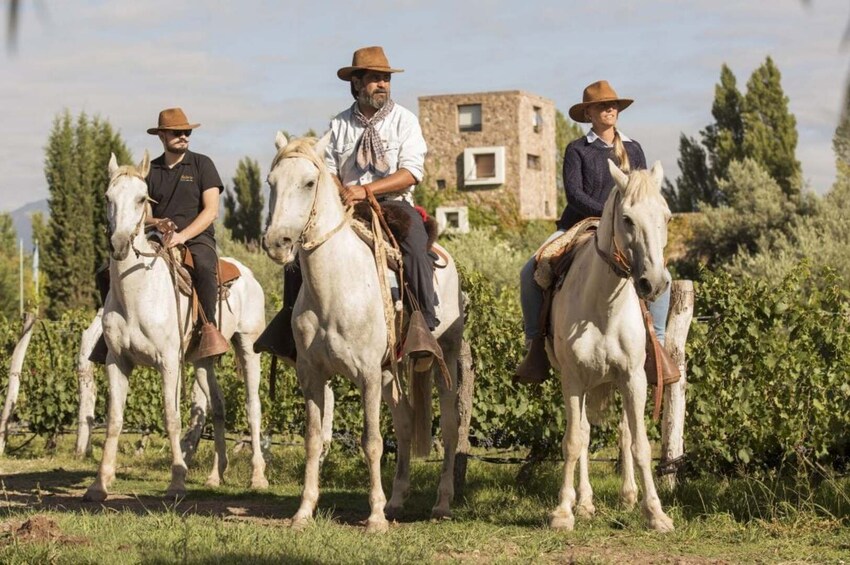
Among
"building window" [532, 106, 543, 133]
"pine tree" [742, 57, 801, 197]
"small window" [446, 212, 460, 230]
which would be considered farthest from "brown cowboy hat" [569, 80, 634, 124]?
"building window" [532, 106, 543, 133]

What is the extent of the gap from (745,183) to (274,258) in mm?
51551

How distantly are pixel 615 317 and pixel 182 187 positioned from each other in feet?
16.0

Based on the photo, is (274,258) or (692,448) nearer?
(274,258)

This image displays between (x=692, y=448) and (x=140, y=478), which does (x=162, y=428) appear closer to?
(x=140, y=478)

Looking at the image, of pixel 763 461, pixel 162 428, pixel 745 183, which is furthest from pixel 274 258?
pixel 745 183

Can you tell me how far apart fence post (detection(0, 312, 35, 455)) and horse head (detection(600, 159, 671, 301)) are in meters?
10.4

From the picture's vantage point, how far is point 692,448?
10.7m

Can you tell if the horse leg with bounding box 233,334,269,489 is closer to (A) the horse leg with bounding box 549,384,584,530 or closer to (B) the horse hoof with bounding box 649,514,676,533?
(A) the horse leg with bounding box 549,384,584,530

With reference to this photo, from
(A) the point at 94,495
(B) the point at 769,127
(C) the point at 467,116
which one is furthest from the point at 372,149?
(C) the point at 467,116

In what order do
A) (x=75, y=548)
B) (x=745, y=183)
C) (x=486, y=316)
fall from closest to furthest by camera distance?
(x=75, y=548), (x=486, y=316), (x=745, y=183)

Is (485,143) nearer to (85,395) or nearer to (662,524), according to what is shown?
(85,395)


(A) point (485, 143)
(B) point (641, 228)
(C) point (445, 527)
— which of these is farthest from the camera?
(A) point (485, 143)

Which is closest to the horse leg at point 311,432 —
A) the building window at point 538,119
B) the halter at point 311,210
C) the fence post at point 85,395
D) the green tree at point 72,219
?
the halter at point 311,210

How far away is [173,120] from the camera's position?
11.6 meters
